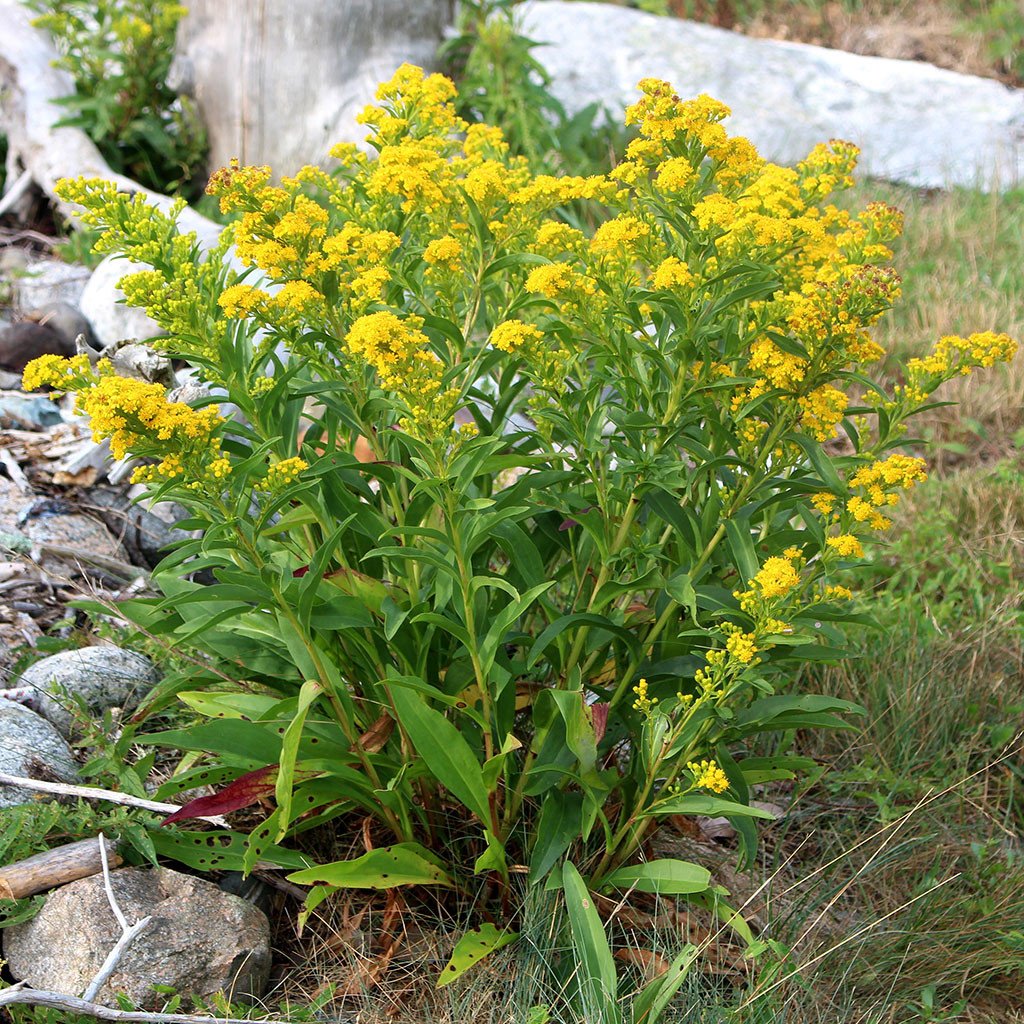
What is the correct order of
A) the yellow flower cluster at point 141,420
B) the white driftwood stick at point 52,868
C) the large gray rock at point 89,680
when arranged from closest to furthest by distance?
1. the yellow flower cluster at point 141,420
2. the white driftwood stick at point 52,868
3. the large gray rock at point 89,680

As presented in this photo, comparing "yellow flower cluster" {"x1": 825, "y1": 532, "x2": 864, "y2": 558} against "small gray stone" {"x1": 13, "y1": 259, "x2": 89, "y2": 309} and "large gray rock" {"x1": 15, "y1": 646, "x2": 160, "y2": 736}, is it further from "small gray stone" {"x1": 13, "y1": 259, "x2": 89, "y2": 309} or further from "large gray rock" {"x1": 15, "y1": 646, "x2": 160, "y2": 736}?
"small gray stone" {"x1": 13, "y1": 259, "x2": 89, "y2": 309}

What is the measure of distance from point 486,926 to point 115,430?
1.15 metres

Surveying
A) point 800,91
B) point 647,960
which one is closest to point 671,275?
point 647,960

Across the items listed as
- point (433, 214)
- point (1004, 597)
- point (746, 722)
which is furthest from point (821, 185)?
point (1004, 597)

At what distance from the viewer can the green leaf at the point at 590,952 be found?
1892 mm

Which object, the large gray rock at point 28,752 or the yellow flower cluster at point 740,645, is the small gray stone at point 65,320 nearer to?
the large gray rock at point 28,752

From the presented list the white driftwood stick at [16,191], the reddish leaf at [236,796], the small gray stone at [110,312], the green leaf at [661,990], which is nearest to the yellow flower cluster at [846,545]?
the green leaf at [661,990]

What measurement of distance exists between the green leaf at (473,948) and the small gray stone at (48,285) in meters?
3.37

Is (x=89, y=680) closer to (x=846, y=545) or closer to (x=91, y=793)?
(x=91, y=793)

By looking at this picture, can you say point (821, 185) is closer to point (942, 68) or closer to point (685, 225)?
point (685, 225)

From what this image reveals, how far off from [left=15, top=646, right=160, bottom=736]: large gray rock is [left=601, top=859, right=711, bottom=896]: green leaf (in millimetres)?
1267

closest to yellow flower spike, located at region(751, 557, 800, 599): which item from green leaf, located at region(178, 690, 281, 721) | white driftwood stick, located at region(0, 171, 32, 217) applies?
green leaf, located at region(178, 690, 281, 721)

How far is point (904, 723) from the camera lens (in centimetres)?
290

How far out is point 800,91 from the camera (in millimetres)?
7332
